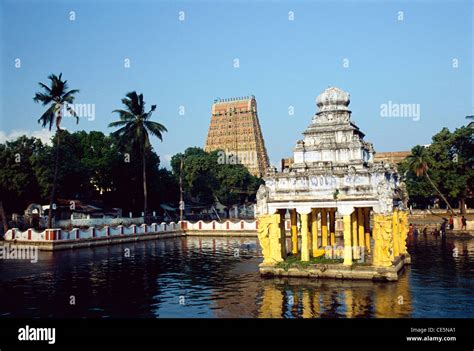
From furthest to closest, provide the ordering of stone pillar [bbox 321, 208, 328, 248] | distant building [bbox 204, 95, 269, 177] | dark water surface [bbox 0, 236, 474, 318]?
distant building [bbox 204, 95, 269, 177] → stone pillar [bbox 321, 208, 328, 248] → dark water surface [bbox 0, 236, 474, 318]

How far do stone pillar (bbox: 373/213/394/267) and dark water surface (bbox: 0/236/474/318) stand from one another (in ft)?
4.22

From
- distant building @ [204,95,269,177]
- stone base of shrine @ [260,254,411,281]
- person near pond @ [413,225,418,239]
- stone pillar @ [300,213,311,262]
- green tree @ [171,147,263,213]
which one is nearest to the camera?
stone base of shrine @ [260,254,411,281]

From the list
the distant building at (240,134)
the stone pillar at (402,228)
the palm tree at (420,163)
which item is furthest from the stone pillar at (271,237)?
the distant building at (240,134)

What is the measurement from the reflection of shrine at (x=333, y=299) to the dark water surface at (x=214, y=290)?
0.13 ft

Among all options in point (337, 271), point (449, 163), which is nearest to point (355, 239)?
point (337, 271)

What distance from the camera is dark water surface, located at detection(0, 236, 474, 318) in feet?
68.1

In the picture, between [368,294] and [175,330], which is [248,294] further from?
[175,330]

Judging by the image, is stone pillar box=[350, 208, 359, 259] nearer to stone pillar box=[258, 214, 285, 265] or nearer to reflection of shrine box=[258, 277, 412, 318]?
reflection of shrine box=[258, 277, 412, 318]

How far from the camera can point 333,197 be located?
26.2 m

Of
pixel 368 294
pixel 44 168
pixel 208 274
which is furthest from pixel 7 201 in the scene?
pixel 368 294

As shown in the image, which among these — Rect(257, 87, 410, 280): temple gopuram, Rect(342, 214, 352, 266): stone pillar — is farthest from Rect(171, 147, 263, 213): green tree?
Rect(342, 214, 352, 266): stone pillar

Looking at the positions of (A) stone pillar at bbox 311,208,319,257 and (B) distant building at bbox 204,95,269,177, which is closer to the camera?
(A) stone pillar at bbox 311,208,319,257

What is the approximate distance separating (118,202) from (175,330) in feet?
186

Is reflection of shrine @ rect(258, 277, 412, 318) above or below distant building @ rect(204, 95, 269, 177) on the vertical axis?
below
